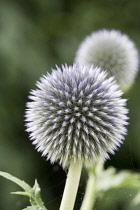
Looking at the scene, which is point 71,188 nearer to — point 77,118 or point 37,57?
point 77,118

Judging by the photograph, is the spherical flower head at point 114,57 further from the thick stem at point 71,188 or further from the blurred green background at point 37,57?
the thick stem at point 71,188

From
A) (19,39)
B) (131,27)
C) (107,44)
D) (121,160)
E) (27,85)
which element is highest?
(131,27)

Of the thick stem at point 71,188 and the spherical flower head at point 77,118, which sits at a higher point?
the spherical flower head at point 77,118

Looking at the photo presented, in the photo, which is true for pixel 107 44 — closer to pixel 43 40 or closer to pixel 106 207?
pixel 106 207

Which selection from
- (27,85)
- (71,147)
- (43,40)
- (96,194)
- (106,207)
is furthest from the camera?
(43,40)

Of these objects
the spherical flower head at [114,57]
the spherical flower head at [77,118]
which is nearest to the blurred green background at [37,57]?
the spherical flower head at [114,57]

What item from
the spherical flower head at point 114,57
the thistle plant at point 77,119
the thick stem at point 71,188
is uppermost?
the spherical flower head at point 114,57

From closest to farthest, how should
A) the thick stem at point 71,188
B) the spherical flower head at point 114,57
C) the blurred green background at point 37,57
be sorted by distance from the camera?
1. the thick stem at point 71,188
2. the spherical flower head at point 114,57
3. the blurred green background at point 37,57

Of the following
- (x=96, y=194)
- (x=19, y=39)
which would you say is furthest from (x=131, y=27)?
(x=96, y=194)
